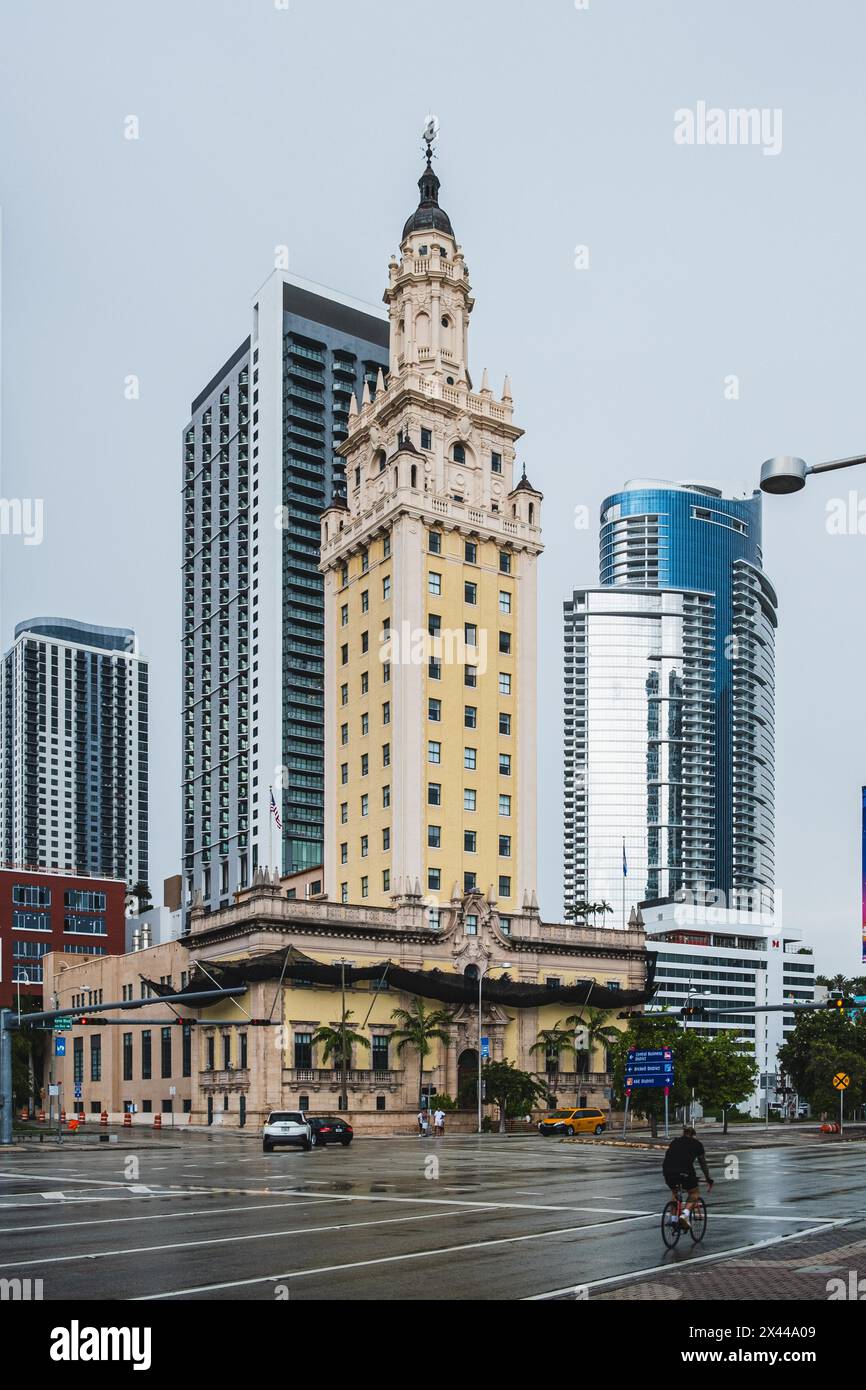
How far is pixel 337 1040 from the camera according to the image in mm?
80812

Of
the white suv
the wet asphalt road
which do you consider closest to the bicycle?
the wet asphalt road

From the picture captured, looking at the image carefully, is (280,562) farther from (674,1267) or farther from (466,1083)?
(674,1267)

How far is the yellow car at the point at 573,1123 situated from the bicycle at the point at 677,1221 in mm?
54436

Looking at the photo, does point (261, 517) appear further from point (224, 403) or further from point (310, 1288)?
point (310, 1288)

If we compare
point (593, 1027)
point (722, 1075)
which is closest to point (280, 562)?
point (593, 1027)

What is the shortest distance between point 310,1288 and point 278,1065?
6361cm

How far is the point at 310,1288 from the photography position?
56.5 ft

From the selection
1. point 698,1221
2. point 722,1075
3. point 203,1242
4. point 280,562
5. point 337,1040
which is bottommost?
point 722,1075

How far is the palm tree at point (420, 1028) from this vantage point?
3307 inches

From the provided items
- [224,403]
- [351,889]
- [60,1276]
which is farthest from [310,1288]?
[224,403]

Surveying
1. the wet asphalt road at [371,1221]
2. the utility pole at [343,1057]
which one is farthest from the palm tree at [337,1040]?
the wet asphalt road at [371,1221]

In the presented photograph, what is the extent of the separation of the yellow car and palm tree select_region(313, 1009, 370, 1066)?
11872 millimetres

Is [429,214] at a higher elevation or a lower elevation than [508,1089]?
higher

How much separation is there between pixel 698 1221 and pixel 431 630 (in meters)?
71.3
